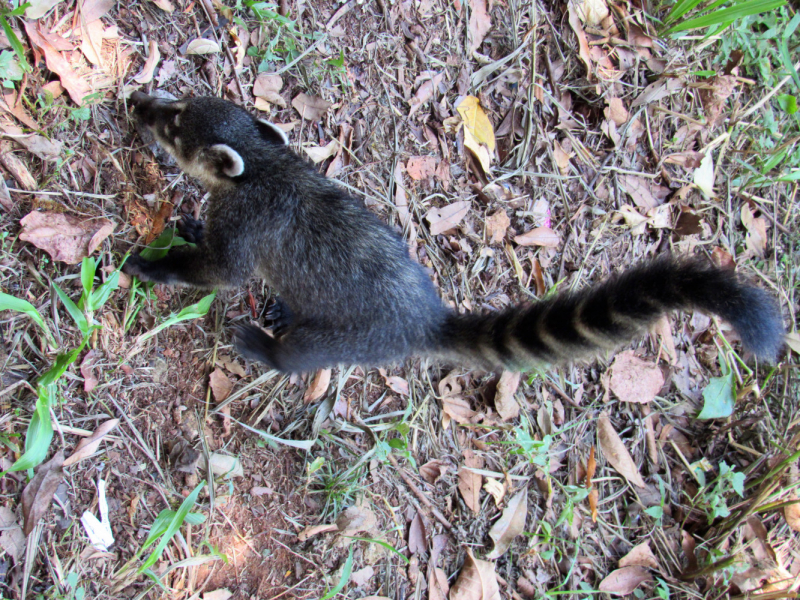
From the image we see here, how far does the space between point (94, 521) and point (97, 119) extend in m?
2.35

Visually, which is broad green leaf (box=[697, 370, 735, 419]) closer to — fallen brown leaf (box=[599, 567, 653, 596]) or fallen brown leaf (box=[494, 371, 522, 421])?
fallen brown leaf (box=[599, 567, 653, 596])

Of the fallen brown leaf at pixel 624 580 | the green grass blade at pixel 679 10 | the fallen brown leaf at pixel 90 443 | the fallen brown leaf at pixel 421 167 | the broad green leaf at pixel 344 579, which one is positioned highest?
the green grass blade at pixel 679 10

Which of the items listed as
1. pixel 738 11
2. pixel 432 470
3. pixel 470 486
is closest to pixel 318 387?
pixel 432 470

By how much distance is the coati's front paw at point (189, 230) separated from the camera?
3674 millimetres

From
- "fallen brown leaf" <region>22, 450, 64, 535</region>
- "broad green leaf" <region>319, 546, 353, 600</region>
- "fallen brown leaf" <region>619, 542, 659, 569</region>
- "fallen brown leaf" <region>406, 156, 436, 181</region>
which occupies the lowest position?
"fallen brown leaf" <region>619, 542, 659, 569</region>

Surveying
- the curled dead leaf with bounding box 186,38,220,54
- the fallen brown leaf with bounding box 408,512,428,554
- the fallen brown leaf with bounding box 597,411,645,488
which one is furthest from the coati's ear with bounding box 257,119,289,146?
the fallen brown leaf with bounding box 597,411,645,488

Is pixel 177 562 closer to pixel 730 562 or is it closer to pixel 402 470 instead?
pixel 402 470

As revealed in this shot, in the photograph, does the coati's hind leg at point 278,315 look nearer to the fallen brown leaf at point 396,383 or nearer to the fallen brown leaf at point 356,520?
the fallen brown leaf at point 396,383

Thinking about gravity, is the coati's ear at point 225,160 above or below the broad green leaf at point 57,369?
above

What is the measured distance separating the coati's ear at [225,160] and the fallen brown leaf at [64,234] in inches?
28.6

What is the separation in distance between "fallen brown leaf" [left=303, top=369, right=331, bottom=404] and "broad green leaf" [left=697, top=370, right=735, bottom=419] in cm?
311

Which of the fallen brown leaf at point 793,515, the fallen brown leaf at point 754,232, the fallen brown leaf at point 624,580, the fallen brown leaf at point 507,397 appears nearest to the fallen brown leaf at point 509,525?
the fallen brown leaf at point 507,397

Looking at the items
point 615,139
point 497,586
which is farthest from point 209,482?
point 615,139

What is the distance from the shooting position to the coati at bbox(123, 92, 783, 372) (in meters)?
3.33
